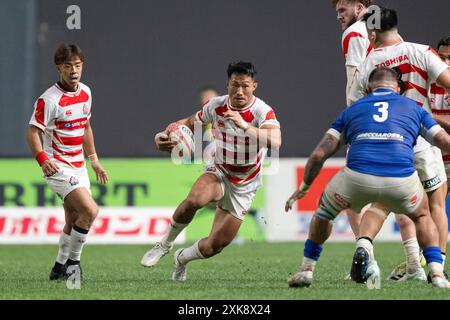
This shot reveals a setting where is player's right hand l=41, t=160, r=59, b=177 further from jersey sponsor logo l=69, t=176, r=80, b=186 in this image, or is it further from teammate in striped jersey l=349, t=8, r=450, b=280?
teammate in striped jersey l=349, t=8, r=450, b=280

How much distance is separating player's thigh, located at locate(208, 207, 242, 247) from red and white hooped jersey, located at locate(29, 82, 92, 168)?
4.17 feet

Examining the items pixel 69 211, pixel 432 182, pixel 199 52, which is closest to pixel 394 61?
pixel 432 182

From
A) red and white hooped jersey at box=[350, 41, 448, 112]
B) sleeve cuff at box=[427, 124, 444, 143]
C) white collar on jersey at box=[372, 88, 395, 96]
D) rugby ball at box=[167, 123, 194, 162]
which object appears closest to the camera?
sleeve cuff at box=[427, 124, 444, 143]

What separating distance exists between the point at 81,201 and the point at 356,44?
2584mm

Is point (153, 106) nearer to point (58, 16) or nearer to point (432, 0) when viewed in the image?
point (58, 16)

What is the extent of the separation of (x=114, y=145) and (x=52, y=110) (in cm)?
715

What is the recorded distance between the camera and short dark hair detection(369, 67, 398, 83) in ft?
25.3

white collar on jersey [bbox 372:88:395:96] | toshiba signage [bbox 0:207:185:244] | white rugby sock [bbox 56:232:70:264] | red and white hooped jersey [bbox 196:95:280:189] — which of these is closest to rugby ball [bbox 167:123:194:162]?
red and white hooped jersey [bbox 196:95:280:189]

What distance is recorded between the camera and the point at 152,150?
15.9 meters

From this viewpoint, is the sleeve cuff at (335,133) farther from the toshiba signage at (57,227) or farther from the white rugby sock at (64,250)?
the toshiba signage at (57,227)

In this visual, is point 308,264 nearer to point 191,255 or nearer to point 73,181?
point 191,255

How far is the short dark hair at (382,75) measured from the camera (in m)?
7.71

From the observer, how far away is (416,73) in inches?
331
